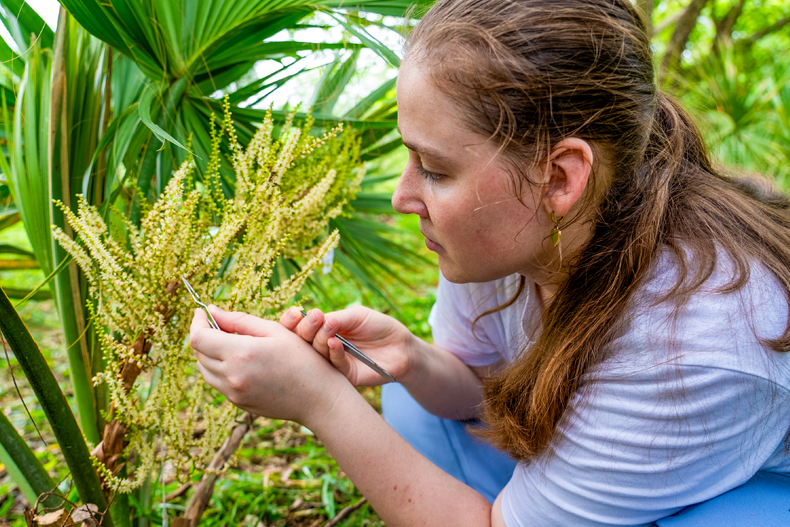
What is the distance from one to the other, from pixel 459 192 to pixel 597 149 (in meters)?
0.28

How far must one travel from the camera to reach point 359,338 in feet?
4.37

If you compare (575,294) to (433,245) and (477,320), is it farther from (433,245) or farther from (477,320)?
(477,320)

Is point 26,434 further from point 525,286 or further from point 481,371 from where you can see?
point 525,286

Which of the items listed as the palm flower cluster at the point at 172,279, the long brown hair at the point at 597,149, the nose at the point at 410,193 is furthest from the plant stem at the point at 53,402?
the long brown hair at the point at 597,149

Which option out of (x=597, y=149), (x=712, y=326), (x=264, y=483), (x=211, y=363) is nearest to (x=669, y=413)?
(x=712, y=326)

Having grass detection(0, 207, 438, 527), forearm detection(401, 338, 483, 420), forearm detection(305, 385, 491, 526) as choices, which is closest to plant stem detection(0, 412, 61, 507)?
Result: grass detection(0, 207, 438, 527)

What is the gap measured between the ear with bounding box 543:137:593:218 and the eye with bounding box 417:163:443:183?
21 centimetres

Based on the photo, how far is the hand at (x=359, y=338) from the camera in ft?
3.52

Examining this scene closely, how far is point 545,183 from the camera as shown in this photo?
101 cm

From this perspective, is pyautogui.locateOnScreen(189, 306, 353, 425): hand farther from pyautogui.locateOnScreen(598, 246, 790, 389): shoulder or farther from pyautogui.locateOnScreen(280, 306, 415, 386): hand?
pyautogui.locateOnScreen(598, 246, 790, 389): shoulder

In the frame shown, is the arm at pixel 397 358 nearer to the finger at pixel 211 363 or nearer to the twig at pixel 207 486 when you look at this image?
the finger at pixel 211 363

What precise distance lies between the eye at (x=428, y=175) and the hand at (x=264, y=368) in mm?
417

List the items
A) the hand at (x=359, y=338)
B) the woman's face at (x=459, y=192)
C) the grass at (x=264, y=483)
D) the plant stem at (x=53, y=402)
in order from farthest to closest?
the grass at (x=264, y=483) < the hand at (x=359, y=338) < the woman's face at (x=459, y=192) < the plant stem at (x=53, y=402)

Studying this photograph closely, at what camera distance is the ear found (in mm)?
974
